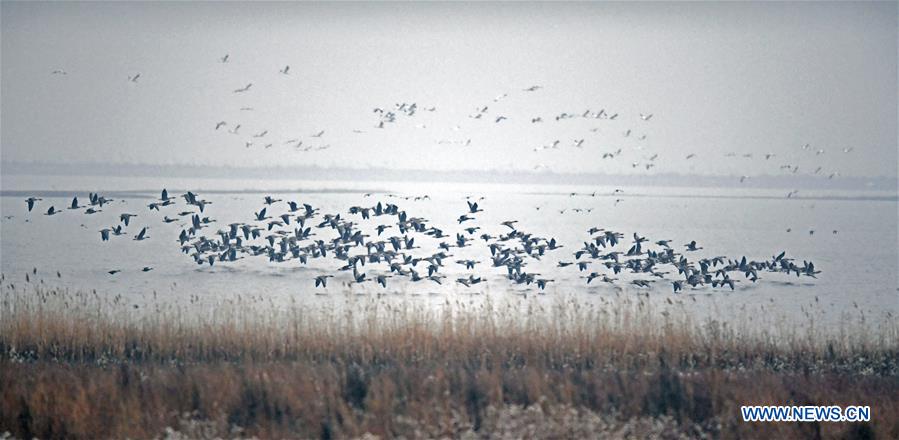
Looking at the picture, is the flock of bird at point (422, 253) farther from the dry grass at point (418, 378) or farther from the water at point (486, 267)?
the dry grass at point (418, 378)

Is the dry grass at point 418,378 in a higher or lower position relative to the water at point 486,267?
higher

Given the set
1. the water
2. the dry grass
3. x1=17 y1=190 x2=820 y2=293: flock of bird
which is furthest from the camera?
the water

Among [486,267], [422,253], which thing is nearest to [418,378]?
[486,267]

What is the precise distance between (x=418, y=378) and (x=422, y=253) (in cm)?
5013

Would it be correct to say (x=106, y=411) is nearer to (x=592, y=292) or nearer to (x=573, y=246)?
(x=592, y=292)

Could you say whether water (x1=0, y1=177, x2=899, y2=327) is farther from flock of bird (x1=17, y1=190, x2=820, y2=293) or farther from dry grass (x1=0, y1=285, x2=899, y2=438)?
dry grass (x1=0, y1=285, x2=899, y2=438)

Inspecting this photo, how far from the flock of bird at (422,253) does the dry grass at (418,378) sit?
18.6 ft

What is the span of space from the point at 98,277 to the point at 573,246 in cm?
3868

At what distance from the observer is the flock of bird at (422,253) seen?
32812 millimetres

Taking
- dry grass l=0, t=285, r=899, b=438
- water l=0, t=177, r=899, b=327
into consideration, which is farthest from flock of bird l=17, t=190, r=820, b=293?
dry grass l=0, t=285, r=899, b=438

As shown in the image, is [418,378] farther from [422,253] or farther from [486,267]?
[422,253]

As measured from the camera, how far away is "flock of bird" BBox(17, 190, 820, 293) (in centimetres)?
3281

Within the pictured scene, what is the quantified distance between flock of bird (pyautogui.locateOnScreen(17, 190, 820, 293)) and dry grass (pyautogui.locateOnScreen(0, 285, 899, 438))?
5.66 meters

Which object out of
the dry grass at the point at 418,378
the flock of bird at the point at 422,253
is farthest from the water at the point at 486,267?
the dry grass at the point at 418,378
